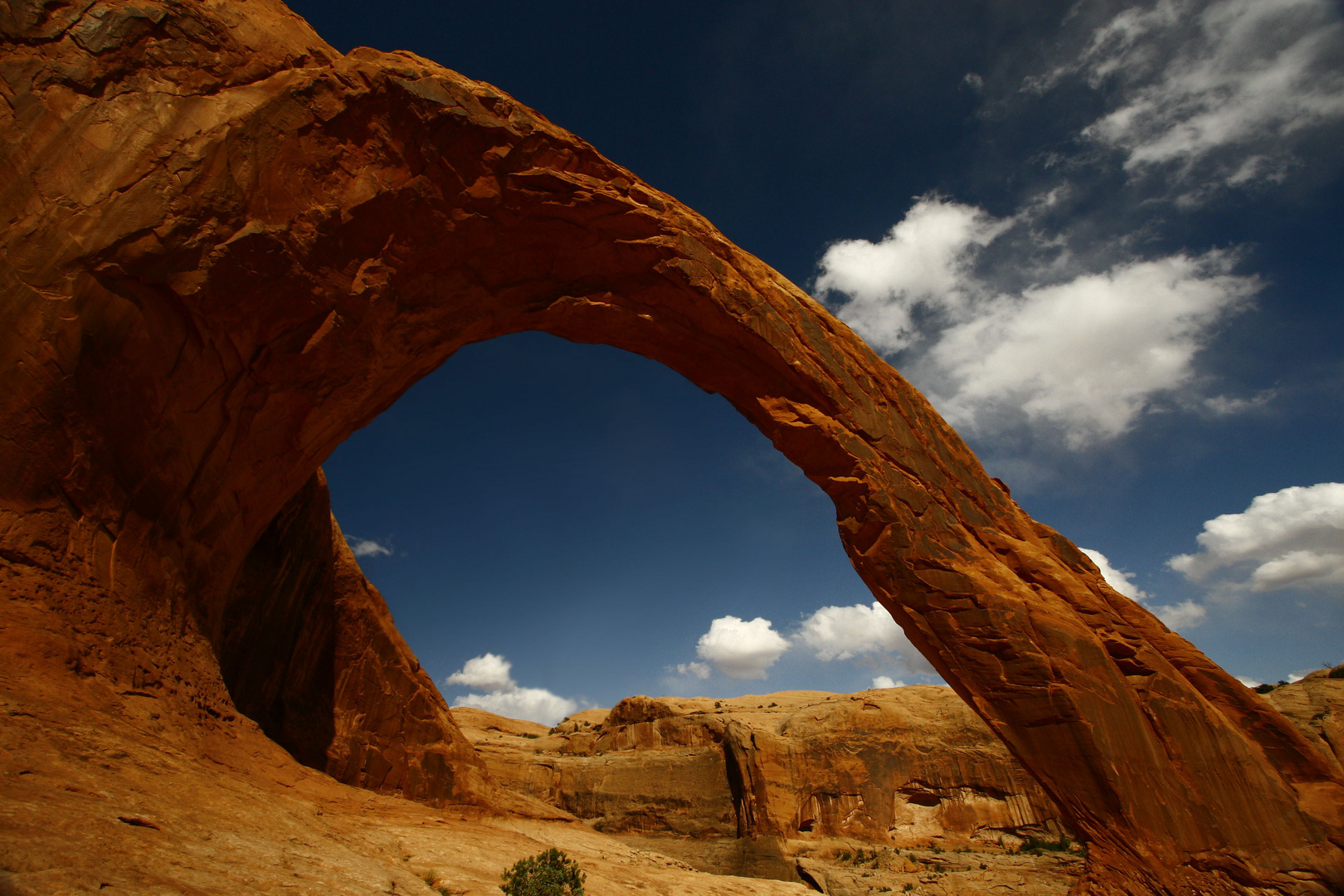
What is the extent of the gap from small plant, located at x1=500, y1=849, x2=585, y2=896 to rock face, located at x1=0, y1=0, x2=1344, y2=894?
414 cm

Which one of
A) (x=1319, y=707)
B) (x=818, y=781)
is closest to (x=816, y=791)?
(x=818, y=781)

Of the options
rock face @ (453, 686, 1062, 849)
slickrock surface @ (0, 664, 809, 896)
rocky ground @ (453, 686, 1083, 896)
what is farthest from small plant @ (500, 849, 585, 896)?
rock face @ (453, 686, 1062, 849)

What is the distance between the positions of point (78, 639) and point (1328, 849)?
55.2 ft

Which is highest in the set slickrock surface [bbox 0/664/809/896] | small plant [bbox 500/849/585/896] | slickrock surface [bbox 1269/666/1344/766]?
slickrock surface [bbox 1269/666/1344/766]

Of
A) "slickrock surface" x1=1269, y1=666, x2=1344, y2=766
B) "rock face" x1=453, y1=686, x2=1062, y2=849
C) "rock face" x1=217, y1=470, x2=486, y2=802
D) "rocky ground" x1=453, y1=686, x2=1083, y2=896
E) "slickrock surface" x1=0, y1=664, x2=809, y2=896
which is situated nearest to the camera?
"slickrock surface" x1=0, y1=664, x2=809, y2=896

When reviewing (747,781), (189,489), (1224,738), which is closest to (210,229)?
(189,489)

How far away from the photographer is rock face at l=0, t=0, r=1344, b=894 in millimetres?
6727

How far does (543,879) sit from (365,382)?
25.4 ft

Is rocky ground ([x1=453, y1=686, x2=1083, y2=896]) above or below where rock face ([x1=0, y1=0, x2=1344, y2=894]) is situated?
below

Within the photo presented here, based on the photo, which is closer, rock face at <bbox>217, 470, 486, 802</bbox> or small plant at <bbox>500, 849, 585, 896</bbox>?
small plant at <bbox>500, 849, 585, 896</bbox>

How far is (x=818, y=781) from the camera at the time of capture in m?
24.0

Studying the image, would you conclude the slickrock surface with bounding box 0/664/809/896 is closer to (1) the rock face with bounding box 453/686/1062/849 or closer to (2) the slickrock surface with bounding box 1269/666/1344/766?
(2) the slickrock surface with bounding box 1269/666/1344/766

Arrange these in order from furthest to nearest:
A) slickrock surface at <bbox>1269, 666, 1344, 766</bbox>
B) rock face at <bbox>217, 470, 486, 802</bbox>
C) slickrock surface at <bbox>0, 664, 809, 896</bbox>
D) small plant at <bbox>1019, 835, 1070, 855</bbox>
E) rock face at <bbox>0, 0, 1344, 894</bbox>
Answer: small plant at <bbox>1019, 835, 1070, 855</bbox>, rock face at <bbox>217, 470, 486, 802</bbox>, slickrock surface at <bbox>1269, 666, 1344, 766</bbox>, rock face at <bbox>0, 0, 1344, 894</bbox>, slickrock surface at <bbox>0, 664, 809, 896</bbox>

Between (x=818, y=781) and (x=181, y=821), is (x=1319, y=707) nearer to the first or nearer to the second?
(x=818, y=781)
